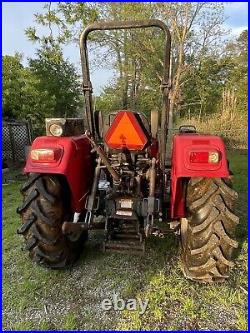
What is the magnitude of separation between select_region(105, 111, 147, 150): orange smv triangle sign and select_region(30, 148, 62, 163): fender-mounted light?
0.46 metres

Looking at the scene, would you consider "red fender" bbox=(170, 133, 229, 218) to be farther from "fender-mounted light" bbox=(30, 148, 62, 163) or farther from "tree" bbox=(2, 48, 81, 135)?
"tree" bbox=(2, 48, 81, 135)

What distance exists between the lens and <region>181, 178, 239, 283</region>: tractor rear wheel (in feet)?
8.11

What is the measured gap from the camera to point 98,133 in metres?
3.01

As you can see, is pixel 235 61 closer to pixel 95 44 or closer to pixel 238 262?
pixel 95 44

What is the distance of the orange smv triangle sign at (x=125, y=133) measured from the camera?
265 centimetres

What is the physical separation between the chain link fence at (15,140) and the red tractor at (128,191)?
20.9 ft

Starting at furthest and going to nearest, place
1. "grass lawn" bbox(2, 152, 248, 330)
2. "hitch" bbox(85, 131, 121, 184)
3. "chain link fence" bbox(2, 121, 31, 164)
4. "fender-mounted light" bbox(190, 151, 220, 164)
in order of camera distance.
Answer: "chain link fence" bbox(2, 121, 31, 164)
"hitch" bbox(85, 131, 121, 184)
"fender-mounted light" bbox(190, 151, 220, 164)
"grass lawn" bbox(2, 152, 248, 330)

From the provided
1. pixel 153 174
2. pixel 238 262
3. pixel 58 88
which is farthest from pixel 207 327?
pixel 58 88

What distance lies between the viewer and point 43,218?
261 cm

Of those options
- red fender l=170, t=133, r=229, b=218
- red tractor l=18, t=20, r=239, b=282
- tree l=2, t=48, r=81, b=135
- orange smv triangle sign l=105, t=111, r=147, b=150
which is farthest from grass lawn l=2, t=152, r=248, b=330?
tree l=2, t=48, r=81, b=135

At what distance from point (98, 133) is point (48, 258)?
3.94 feet

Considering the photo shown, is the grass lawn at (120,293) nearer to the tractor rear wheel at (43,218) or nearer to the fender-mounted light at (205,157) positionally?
the tractor rear wheel at (43,218)

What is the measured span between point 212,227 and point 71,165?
4.10 ft

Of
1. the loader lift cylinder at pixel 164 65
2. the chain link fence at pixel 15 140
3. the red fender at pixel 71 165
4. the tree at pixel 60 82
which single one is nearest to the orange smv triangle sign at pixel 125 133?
the loader lift cylinder at pixel 164 65
